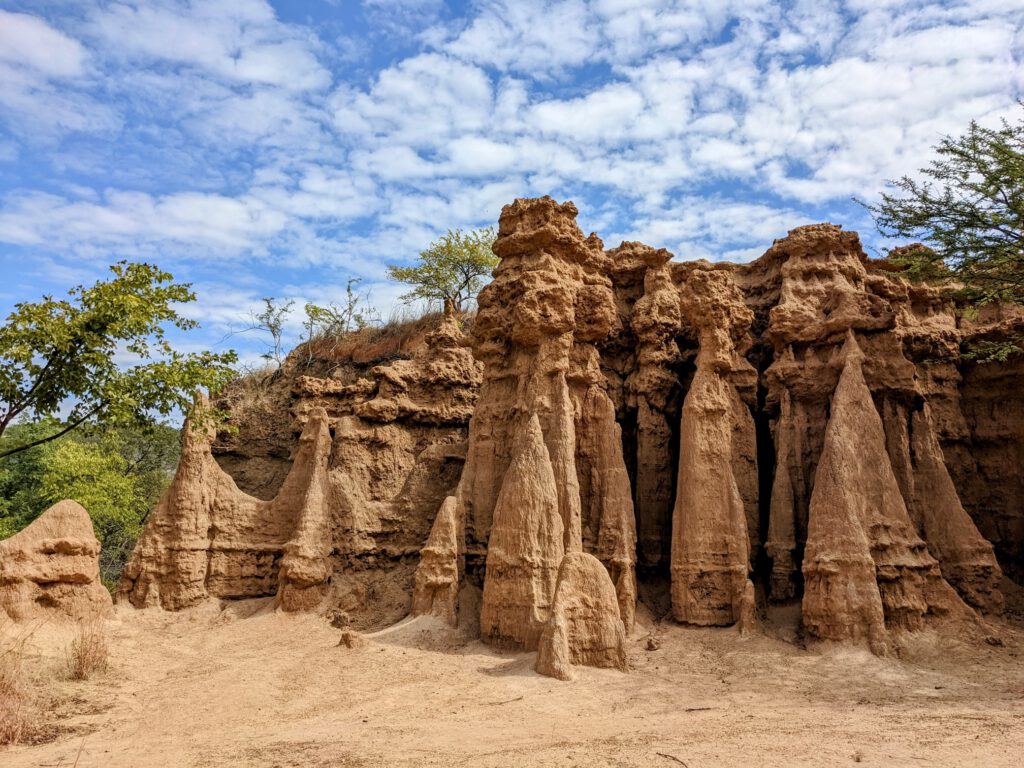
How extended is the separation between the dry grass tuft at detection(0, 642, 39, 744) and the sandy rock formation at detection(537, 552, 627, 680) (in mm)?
6761

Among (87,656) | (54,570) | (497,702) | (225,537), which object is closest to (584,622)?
(497,702)

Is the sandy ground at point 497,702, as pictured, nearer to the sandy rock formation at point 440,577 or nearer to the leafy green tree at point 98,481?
the sandy rock formation at point 440,577

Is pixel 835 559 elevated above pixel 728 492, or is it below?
below

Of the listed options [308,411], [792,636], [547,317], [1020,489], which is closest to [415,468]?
[308,411]

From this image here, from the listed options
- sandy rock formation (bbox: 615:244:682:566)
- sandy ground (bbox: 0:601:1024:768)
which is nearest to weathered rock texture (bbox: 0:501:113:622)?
sandy ground (bbox: 0:601:1024:768)

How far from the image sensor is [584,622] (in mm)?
12414

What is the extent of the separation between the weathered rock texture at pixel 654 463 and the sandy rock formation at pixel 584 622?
1.88ft

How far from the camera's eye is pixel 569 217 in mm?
17203

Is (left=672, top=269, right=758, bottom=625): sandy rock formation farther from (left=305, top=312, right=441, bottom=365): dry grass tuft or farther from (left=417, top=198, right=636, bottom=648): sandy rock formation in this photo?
(left=305, top=312, right=441, bottom=365): dry grass tuft

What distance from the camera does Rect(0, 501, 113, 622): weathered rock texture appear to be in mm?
12570

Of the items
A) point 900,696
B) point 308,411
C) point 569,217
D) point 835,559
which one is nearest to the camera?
point 900,696

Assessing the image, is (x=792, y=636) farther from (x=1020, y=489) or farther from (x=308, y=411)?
(x=308, y=411)

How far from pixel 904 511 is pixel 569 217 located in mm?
9028

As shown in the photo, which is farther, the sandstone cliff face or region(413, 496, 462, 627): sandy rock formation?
the sandstone cliff face
